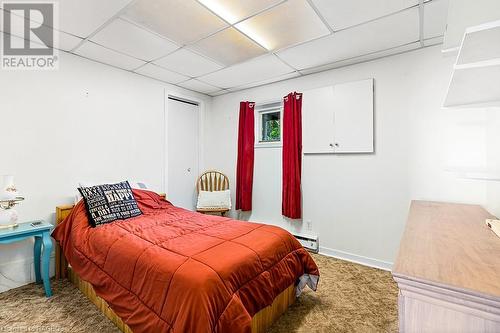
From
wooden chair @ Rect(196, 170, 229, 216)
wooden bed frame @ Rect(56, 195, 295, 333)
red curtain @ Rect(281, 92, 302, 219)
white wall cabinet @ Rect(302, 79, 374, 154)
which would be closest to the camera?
wooden bed frame @ Rect(56, 195, 295, 333)

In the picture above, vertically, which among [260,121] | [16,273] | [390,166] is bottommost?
[16,273]

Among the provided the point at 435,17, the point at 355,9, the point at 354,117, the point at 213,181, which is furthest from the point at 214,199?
the point at 435,17

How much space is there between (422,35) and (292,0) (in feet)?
4.55

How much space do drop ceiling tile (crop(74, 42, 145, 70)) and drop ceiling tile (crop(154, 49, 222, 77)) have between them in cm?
30

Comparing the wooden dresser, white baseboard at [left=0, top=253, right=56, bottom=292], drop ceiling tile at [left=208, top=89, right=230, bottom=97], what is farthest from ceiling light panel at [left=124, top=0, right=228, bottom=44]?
white baseboard at [left=0, top=253, right=56, bottom=292]

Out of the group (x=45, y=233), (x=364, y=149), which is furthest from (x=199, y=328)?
(x=364, y=149)

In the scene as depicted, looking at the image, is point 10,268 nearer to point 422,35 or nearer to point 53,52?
point 53,52

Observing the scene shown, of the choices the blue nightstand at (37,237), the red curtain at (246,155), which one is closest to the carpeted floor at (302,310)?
the blue nightstand at (37,237)

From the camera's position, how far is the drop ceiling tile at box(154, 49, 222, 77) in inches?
110

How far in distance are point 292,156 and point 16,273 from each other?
3.23 metres

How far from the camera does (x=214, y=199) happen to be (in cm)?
379

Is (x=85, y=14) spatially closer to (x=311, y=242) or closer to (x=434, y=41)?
(x=434, y=41)

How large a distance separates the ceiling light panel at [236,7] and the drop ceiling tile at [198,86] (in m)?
1.71

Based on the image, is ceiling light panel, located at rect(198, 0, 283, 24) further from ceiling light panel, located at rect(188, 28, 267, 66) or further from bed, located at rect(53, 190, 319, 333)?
bed, located at rect(53, 190, 319, 333)
